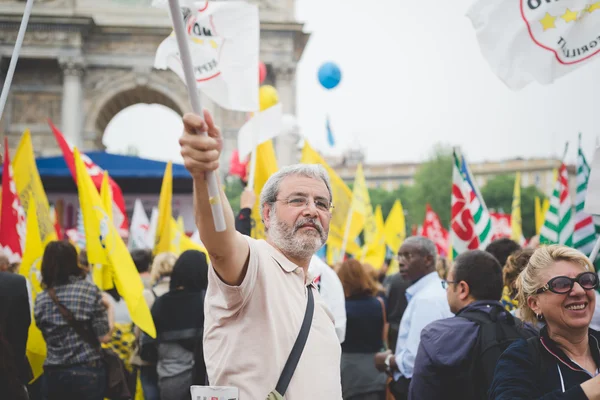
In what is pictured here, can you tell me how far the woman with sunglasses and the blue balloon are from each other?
13.0 metres

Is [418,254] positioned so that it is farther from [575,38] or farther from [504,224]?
[504,224]

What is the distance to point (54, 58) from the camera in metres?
31.4

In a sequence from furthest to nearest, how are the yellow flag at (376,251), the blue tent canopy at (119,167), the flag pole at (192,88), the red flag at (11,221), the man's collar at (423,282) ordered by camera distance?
the blue tent canopy at (119,167)
the yellow flag at (376,251)
the red flag at (11,221)
the man's collar at (423,282)
the flag pole at (192,88)

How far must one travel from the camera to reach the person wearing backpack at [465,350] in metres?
3.31

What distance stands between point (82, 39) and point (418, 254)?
29220mm

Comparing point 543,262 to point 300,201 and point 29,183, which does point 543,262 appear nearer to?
point 300,201

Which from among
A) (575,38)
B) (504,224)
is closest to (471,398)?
(575,38)

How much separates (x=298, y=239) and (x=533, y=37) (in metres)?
2.50

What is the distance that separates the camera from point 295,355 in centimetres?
230

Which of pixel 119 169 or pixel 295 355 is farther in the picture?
pixel 119 169

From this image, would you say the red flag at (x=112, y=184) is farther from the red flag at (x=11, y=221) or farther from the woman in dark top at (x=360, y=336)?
the woman in dark top at (x=360, y=336)

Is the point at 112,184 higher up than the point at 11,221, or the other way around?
the point at 112,184

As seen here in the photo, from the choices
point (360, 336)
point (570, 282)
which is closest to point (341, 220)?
point (360, 336)

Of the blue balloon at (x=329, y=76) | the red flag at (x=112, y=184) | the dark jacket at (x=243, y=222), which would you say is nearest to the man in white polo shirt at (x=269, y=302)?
the dark jacket at (x=243, y=222)
